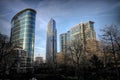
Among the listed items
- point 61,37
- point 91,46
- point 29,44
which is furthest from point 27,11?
point 91,46

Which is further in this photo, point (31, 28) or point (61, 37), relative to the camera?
point (61, 37)

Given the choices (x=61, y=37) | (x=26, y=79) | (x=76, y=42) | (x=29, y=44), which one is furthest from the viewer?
(x=61, y=37)

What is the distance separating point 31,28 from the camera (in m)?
33.3

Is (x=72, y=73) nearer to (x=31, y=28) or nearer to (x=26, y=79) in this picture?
(x=26, y=79)

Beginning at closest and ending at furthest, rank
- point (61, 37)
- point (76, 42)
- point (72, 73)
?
point (72, 73)
point (76, 42)
point (61, 37)

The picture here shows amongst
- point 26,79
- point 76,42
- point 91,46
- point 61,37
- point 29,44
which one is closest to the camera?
point 26,79

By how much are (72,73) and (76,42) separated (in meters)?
3.70

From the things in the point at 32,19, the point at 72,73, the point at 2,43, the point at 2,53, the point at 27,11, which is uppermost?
the point at 27,11

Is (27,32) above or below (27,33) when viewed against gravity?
above

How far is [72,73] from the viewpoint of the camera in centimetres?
1239

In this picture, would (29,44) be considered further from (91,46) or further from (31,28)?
(91,46)

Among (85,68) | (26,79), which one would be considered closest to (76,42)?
(85,68)

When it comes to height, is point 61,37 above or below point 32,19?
below

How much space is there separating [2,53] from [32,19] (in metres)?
26.0
